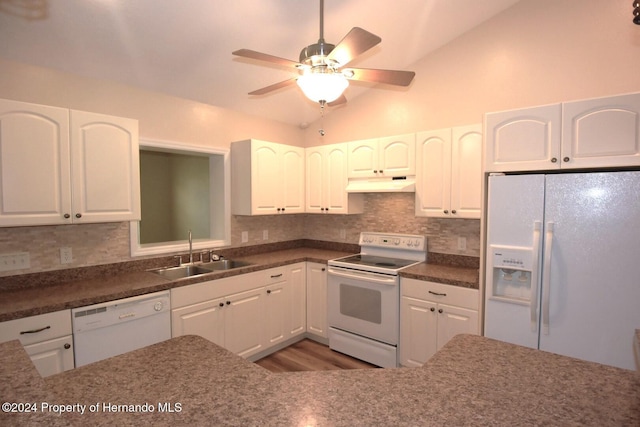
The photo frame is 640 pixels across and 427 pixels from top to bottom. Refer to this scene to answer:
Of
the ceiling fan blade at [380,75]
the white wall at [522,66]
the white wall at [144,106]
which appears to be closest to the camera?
the ceiling fan blade at [380,75]

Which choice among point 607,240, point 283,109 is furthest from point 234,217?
point 607,240

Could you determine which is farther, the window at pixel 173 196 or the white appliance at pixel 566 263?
the window at pixel 173 196

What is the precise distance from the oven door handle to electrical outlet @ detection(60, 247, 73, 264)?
2.09m

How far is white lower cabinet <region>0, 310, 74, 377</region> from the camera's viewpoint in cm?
181

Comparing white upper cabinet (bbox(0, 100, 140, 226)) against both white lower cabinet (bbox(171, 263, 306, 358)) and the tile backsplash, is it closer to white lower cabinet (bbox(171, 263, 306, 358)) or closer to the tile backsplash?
the tile backsplash

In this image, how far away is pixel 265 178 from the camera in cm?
345

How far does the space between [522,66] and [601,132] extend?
1.08 meters

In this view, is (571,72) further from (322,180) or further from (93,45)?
(93,45)

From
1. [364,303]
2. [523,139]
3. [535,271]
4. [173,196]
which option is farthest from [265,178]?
[173,196]

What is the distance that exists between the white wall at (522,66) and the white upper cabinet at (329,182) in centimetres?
52

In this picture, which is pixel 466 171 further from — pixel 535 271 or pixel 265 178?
pixel 265 178

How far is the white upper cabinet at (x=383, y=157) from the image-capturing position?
3.05 metres

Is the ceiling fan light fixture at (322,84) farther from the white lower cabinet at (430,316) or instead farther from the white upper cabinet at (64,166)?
the white lower cabinet at (430,316)

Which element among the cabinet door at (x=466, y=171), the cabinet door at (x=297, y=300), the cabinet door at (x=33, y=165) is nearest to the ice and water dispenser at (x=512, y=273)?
the cabinet door at (x=466, y=171)
